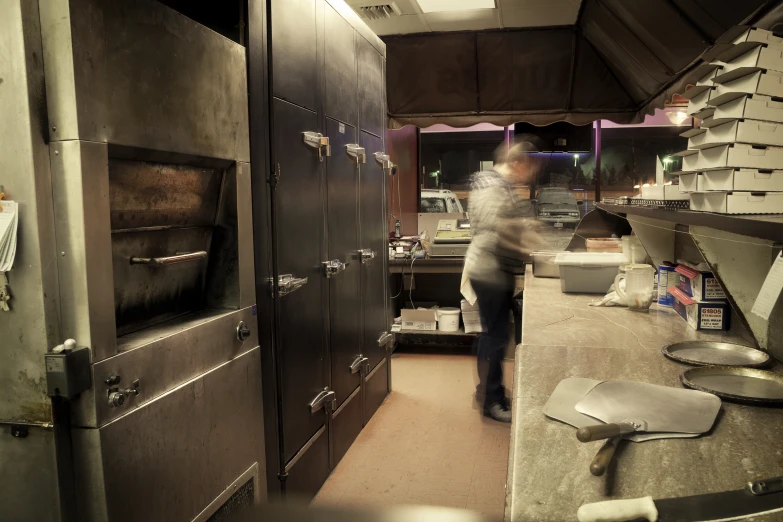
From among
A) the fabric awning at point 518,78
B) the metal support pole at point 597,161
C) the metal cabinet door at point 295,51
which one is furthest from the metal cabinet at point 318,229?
the metal support pole at point 597,161

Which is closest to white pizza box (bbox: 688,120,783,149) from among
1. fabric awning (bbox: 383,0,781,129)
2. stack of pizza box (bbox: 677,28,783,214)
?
stack of pizza box (bbox: 677,28,783,214)

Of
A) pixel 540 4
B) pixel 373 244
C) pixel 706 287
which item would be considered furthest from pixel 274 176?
pixel 540 4

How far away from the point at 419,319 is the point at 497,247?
181cm

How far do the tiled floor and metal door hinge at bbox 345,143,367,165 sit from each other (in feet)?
5.54

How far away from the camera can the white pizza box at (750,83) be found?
1627 millimetres

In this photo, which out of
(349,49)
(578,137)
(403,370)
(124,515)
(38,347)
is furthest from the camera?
(578,137)

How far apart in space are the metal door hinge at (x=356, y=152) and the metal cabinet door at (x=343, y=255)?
3 cm

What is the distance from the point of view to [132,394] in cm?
158

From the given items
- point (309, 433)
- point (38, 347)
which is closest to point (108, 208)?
point (38, 347)

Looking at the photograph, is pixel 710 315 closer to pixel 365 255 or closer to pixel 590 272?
pixel 590 272

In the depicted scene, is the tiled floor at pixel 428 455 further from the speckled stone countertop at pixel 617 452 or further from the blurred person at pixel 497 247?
the speckled stone countertop at pixel 617 452

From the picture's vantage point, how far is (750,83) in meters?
1.65

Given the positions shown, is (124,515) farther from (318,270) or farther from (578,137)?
(578,137)

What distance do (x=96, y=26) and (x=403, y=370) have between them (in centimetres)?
388
